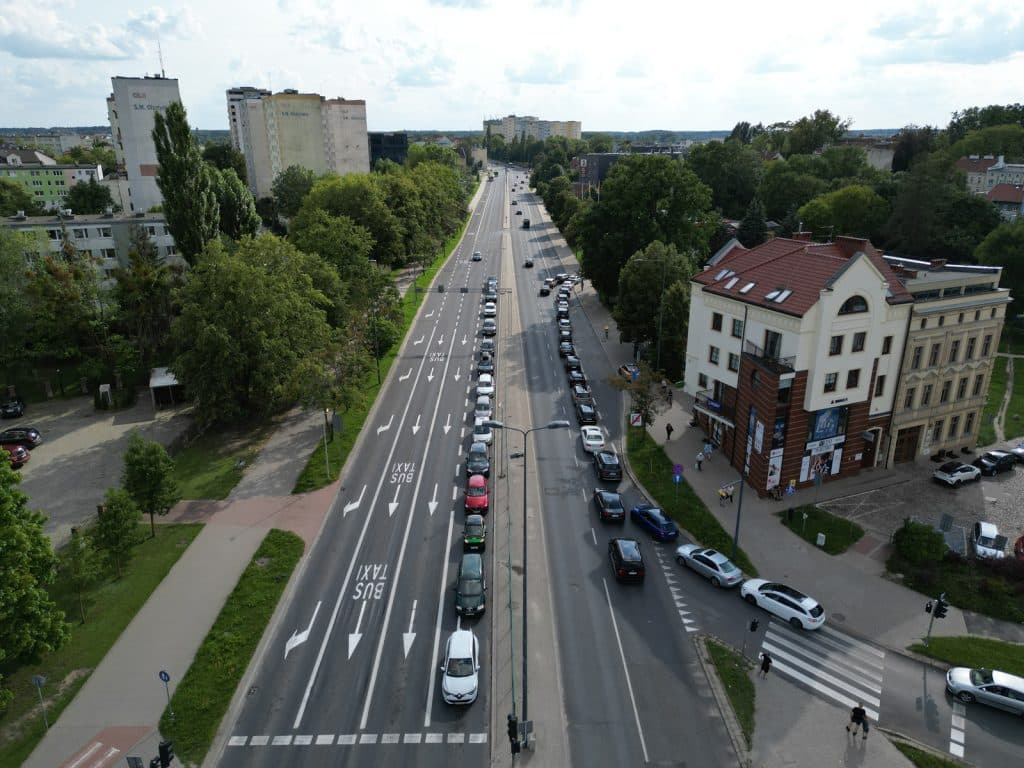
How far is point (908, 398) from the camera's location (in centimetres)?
4438

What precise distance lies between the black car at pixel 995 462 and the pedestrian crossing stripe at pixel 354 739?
39.4m

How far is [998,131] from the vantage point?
14588 cm

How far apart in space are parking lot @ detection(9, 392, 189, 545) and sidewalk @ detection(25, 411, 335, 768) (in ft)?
22.7

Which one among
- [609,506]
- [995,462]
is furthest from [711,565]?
[995,462]

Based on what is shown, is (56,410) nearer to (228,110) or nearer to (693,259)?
(693,259)

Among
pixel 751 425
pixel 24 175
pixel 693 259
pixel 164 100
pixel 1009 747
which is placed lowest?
pixel 1009 747

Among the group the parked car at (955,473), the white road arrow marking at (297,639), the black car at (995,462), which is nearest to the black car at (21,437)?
the white road arrow marking at (297,639)

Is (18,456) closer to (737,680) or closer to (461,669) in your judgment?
(461,669)

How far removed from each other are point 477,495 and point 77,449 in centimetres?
3202

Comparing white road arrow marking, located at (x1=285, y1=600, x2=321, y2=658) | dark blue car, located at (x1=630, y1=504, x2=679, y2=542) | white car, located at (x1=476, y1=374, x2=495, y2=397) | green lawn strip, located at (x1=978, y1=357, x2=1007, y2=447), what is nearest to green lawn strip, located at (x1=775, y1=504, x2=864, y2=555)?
dark blue car, located at (x1=630, y1=504, x2=679, y2=542)

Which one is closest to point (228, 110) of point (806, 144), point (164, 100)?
point (164, 100)

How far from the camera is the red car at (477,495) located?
129 ft

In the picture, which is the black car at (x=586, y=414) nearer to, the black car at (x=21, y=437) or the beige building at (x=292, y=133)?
the black car at (x=21, y=437)

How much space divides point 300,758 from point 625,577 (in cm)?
1671
